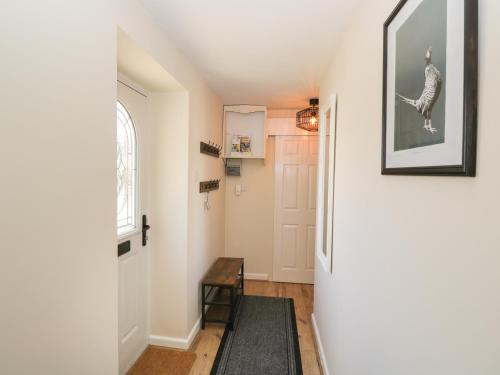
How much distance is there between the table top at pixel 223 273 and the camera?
259 centimetres

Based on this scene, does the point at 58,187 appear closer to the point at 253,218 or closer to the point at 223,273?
the point at 223,273

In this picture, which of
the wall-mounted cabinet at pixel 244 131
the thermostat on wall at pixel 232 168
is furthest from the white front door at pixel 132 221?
the thermostat on wall at pixel 232 168

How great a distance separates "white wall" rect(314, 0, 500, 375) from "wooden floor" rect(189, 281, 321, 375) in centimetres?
53

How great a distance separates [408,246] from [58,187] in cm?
121

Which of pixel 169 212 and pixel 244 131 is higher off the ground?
pixel 244 131

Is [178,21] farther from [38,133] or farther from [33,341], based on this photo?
[33,341]

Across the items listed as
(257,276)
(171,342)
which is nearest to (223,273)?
(171,342)

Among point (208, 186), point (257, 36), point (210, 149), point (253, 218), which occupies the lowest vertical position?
point (253, 218)

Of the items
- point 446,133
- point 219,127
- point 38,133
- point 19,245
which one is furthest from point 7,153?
point 219,127

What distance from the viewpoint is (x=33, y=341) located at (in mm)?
868

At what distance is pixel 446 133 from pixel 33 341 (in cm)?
137

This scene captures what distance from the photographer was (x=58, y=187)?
3.12ft

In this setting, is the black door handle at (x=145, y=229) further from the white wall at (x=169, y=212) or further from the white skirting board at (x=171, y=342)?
the white skirting board at (x=171, y=342)

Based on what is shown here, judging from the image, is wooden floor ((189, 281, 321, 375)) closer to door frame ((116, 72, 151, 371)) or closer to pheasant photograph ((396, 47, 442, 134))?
door frame ((116, 72, 151, 371))
